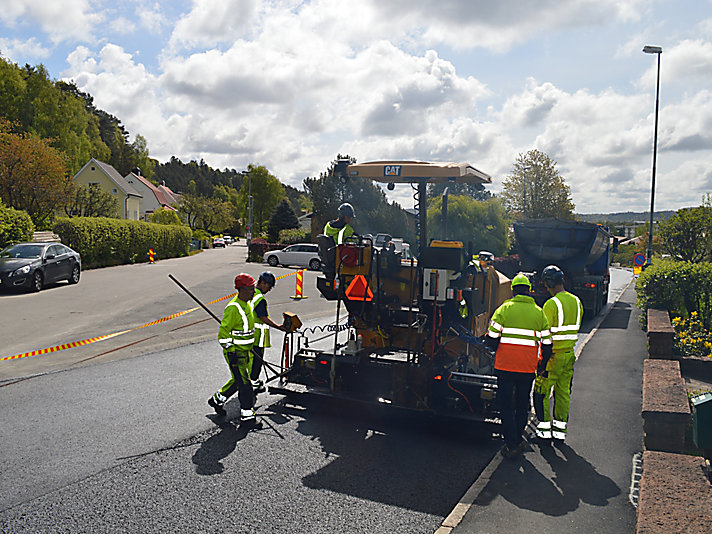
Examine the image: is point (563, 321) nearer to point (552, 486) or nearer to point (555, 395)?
point (555, 395)

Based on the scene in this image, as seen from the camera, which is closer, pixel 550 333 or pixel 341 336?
pixel 550 333

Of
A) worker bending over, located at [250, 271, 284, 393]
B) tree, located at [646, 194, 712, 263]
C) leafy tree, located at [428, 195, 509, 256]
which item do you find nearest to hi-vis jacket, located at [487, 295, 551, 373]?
worker bending over, located at [250, 271, 284, 393]

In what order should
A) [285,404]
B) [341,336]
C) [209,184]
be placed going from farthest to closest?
[209,184], [341,336], [285,404]

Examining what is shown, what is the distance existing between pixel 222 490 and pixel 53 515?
129 centimetres

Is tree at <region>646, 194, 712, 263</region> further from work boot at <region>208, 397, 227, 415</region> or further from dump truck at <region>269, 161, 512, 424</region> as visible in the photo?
work boot at <region>208, 397, 227, 415</region>

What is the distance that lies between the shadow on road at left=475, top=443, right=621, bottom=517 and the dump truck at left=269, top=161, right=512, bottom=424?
2.73ft

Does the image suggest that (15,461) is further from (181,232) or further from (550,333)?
(181,232)

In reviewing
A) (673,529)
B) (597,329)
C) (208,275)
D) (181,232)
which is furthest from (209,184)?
(673,529)

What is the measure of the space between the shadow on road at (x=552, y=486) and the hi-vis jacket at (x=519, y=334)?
37.2 inches

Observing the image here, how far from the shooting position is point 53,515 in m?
4.72

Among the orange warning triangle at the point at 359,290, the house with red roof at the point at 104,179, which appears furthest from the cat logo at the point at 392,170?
the house with red roof at the point at 104,179

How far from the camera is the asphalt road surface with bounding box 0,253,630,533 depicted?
479 centimetres

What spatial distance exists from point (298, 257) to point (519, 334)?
104ft

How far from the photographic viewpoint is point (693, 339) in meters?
10.4
